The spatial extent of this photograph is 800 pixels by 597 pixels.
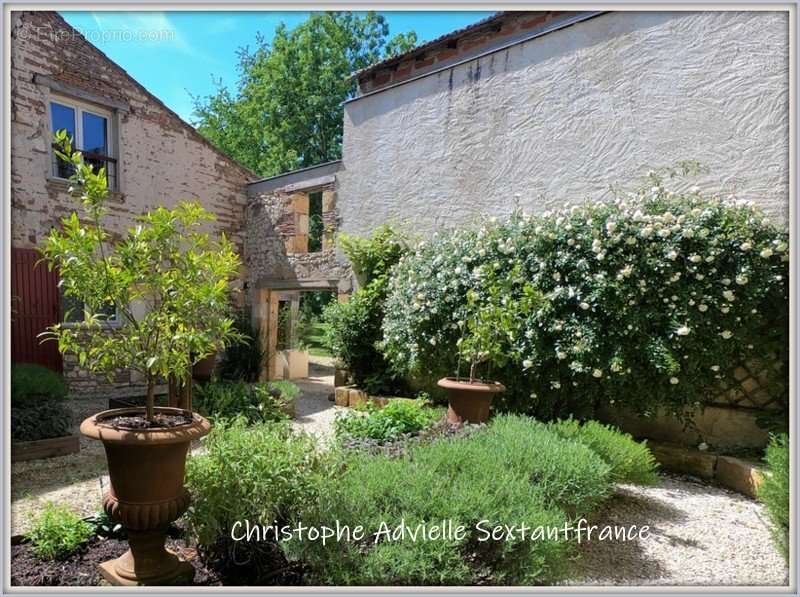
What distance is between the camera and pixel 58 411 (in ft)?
16.2

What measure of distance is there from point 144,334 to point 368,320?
528 cm

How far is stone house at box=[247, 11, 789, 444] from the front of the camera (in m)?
4.93

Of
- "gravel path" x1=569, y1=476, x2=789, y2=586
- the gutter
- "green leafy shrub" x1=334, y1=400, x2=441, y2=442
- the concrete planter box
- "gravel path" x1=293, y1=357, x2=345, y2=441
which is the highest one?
the gutter

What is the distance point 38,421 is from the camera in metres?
4.75

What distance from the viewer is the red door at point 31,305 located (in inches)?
285

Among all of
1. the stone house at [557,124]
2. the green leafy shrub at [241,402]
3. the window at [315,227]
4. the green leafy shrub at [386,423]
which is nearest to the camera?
the green leafy shrub at [386,423]

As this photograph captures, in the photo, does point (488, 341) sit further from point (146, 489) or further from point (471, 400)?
point (146, 489)

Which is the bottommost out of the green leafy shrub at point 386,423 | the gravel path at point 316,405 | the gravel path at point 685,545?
the gravel path at point 316,405

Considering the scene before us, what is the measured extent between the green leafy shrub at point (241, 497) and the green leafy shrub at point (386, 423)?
1713 mm

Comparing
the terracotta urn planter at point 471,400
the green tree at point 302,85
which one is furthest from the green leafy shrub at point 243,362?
the green tree at point 302,85

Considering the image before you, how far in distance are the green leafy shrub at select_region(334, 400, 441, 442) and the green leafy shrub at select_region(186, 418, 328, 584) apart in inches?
67.4

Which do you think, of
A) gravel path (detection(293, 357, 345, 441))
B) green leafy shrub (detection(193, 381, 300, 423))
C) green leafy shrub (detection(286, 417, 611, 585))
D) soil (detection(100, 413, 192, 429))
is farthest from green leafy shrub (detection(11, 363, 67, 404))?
green leafy shrub (detection(286, 417, 611, 585))

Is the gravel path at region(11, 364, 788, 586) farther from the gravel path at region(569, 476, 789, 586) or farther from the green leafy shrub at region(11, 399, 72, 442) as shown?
the green leafy shrub at region(11, 399, 72, 442)

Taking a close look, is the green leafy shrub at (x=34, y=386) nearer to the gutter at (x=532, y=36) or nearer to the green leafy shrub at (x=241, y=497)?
the green leafy shrub at (x=241, y=497)
